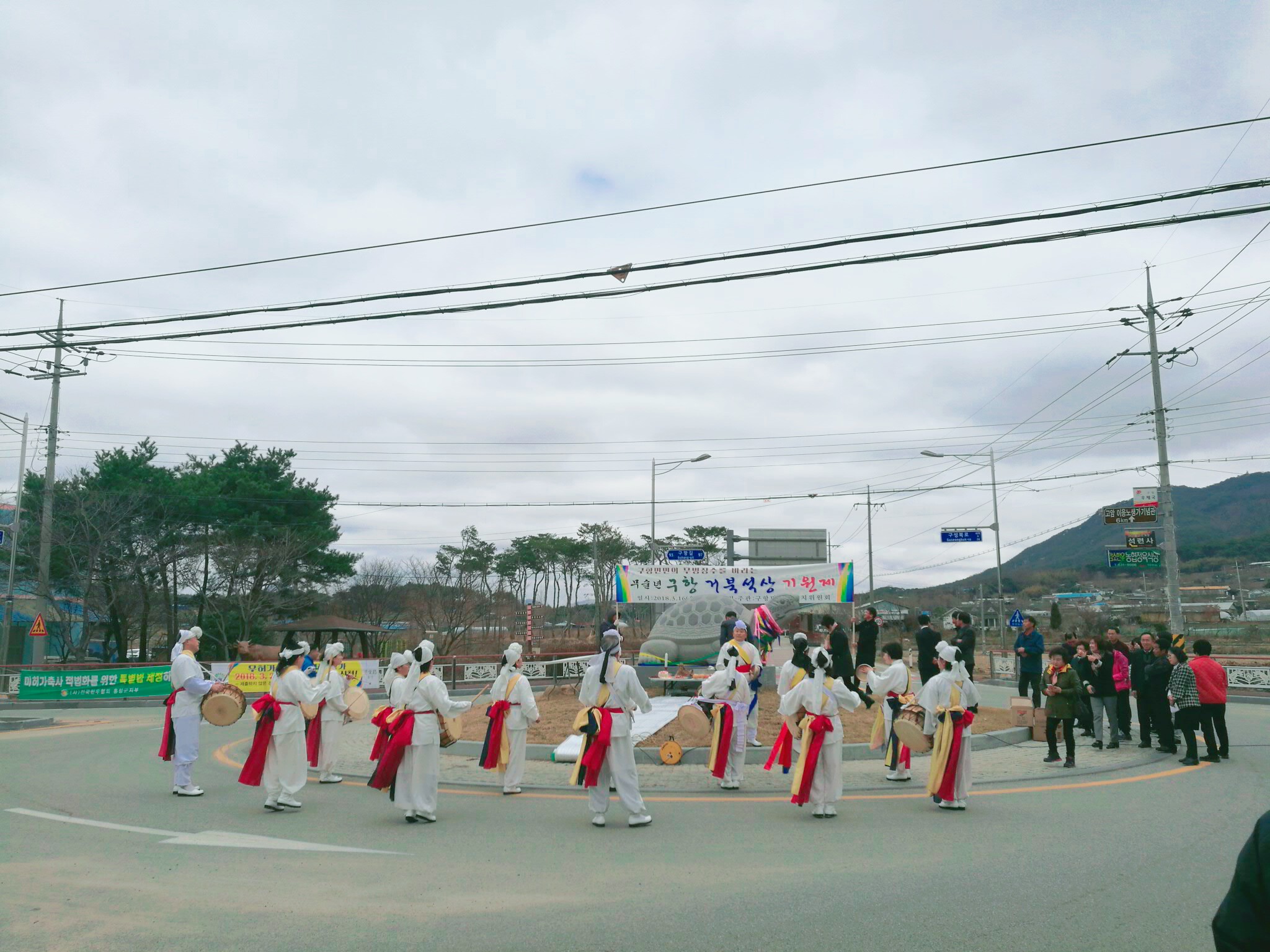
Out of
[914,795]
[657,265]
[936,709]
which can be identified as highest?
[657,265]

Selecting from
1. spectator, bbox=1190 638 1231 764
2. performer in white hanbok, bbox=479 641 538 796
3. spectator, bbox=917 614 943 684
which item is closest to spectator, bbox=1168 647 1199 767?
spectator, bbox=1190 638 1231 764

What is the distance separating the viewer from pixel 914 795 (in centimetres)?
984

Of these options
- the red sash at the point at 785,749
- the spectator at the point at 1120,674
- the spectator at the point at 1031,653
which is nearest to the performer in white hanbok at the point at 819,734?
the red sash at the point at 785,749

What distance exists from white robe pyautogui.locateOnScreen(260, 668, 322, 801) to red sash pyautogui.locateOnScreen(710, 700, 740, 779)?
4.53 m

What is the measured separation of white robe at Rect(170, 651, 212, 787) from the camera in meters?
10.3

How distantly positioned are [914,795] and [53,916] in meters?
8.00

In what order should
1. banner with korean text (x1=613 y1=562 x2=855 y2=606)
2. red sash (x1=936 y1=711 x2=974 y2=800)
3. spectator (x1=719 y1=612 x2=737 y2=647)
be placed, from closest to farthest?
red sash (x1=936 y1=711 x2=974 y2=800) < spectator (x1=719 y1=612 x2=737 y2=647) < banner with korean text (x1=613 y1=562 x2=855 y2=606)

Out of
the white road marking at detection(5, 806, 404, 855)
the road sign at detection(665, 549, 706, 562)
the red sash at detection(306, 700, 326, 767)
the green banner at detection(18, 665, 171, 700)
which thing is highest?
the road sign at detection(665, 549, 706, 562)

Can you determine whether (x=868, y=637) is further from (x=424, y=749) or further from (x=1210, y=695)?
(x=424, y=749)

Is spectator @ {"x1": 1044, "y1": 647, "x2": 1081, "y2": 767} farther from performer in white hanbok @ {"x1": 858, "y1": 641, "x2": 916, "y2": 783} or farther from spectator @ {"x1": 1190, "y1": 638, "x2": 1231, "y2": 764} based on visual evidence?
performer in white hanbok @ {"x1": 858, "y1": 641, "x2": 916, "y2": 783}

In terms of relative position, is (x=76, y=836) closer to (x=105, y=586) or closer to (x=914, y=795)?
(x=914, y=795)

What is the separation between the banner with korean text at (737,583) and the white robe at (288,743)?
21.7 m

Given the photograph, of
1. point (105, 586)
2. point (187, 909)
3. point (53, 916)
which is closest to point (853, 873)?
point (187, 909)

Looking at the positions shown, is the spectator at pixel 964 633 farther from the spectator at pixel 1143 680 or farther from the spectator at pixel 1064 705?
the spectator at pixel 1143 680
